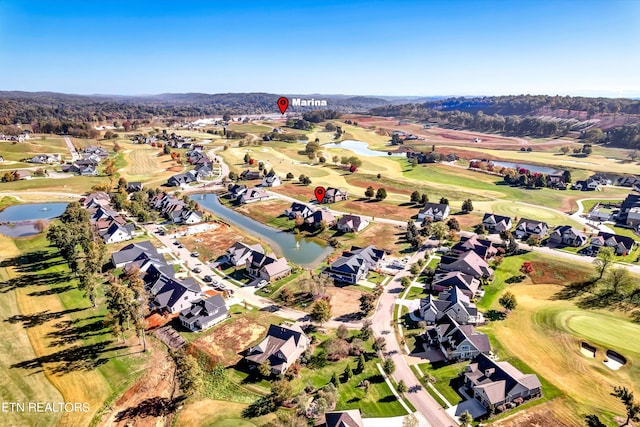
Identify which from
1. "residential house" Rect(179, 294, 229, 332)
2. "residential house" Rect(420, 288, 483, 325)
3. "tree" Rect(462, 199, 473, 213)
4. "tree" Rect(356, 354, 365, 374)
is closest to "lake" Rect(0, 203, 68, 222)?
"residential house" Rect(179, 294, 229, 332)

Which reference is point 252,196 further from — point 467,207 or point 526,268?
point 526,268

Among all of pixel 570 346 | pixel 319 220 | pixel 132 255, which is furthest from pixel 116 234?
pixel 570 346

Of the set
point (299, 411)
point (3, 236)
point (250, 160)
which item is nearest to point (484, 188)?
point (250, 160)

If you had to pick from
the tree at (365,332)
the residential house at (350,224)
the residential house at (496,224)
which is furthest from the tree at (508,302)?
the residential house at (350,224)

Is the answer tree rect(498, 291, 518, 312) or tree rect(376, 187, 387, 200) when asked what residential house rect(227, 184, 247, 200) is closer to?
tree rect(376, 187, 387, 200)

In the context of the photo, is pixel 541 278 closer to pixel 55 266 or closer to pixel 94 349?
pixel 94 349

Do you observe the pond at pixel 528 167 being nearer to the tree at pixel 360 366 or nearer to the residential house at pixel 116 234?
the tree at pixel 360 366
